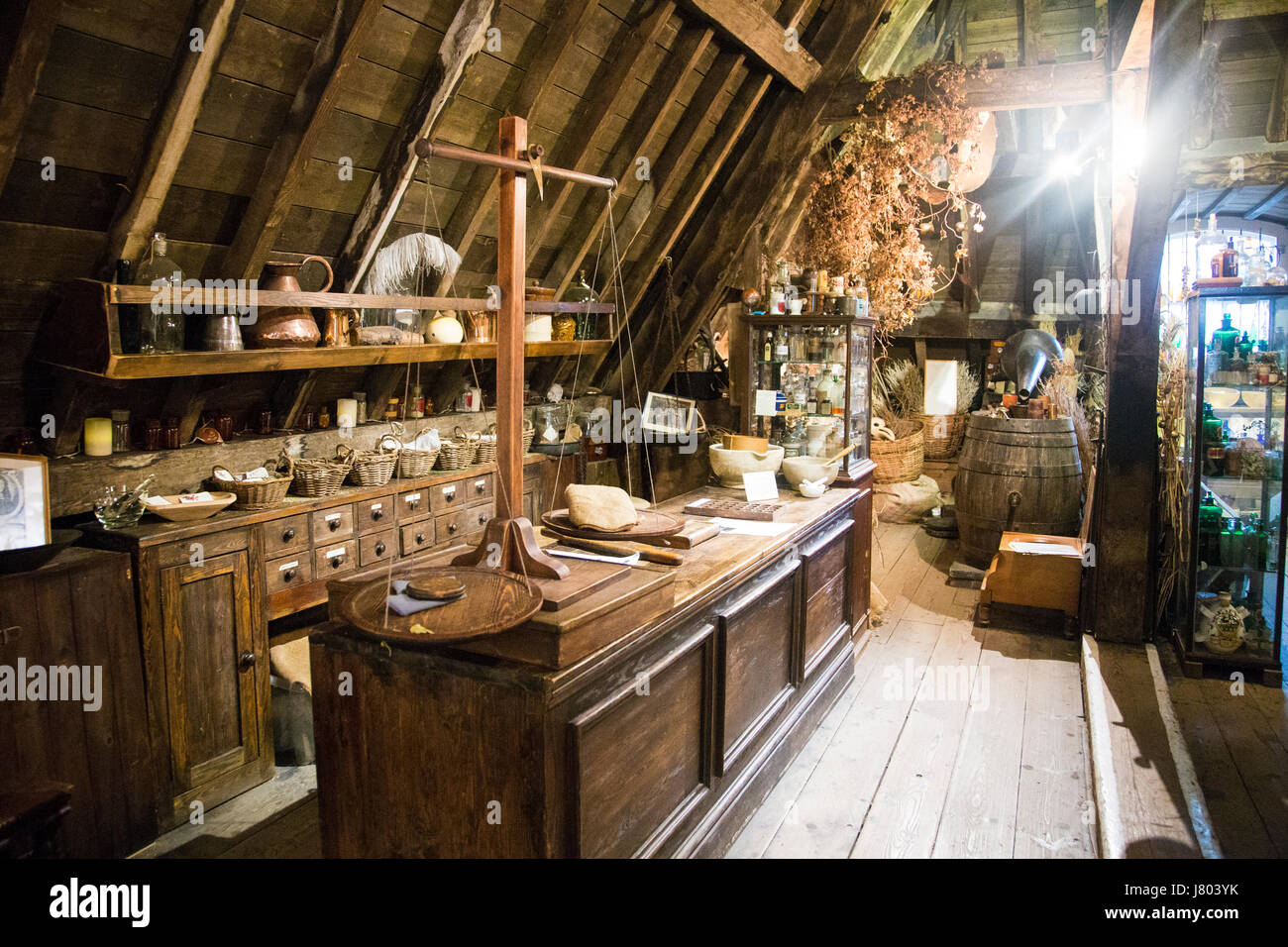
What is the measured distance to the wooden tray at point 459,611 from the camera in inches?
73.0

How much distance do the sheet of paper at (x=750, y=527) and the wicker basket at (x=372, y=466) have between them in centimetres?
156

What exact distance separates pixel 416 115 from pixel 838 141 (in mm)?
4840

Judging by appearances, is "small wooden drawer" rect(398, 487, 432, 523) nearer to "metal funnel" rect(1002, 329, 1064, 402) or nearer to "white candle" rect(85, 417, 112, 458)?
"white candle" rect(85, 417, 112, 458)

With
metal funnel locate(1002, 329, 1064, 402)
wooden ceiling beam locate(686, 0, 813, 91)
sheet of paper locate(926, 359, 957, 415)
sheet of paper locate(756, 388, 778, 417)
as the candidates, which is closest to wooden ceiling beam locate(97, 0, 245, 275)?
wooden ceiling beam locate(686, 0, 813, 91)

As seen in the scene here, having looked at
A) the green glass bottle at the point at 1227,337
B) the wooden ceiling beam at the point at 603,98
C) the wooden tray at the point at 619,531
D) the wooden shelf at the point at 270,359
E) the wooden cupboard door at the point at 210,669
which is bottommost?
the wooden cupboard door at the point at 210,669

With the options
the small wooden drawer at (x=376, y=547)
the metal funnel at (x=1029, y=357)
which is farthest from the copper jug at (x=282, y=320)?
the metal funnel at (x=1029, y=357)

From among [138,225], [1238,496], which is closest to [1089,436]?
[1238,496]

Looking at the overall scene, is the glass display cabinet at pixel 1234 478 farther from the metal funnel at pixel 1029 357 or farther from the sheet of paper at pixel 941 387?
the sheet of paper at pixel 941 387

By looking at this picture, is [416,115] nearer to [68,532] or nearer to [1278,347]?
[68,532]

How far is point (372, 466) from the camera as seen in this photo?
156 inches

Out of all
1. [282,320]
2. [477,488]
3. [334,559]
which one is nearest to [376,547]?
[334,559]

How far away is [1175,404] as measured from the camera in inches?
179

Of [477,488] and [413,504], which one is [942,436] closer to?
[477,488]

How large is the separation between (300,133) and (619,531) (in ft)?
5.77
